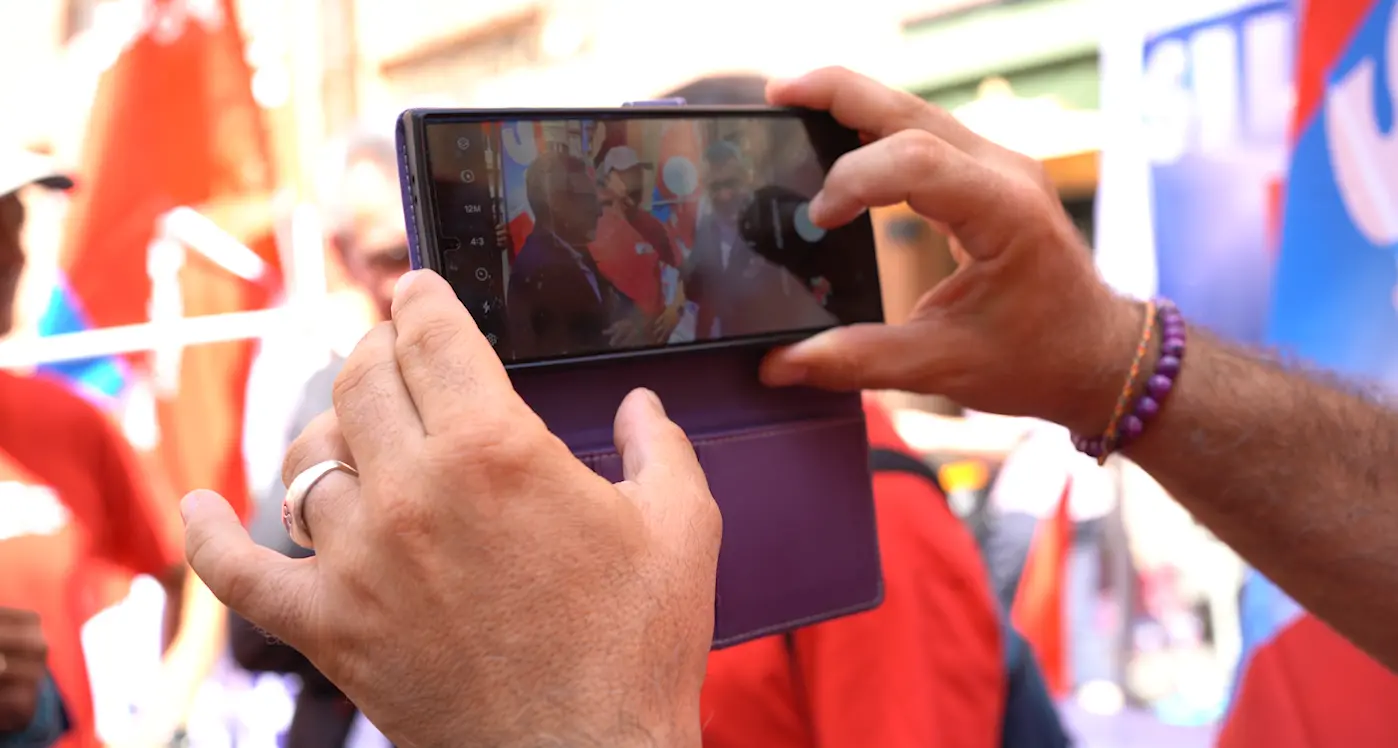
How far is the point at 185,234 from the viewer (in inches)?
73.4

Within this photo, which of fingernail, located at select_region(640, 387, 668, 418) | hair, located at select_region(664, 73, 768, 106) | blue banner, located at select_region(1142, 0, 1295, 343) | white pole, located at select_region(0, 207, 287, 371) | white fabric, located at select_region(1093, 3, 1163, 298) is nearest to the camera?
fingernail, located at select_region(640, 387, 668, 418)

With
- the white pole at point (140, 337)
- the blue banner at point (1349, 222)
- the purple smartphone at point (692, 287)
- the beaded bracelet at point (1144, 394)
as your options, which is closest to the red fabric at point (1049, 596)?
the blue banner at point (1349, 222)

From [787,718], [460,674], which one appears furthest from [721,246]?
[787,718]

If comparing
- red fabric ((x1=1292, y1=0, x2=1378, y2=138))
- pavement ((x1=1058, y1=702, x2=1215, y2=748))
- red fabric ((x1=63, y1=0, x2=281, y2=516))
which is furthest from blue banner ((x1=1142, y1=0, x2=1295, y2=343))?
red fabric ((x1=63, y1=0, x2=281, y2=516))

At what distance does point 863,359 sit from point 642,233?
6.4 inches

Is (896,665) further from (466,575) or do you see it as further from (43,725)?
(43,725)

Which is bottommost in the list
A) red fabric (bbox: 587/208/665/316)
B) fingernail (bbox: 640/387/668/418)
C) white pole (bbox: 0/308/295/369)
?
white pole (bbox: 0/308/295/369)

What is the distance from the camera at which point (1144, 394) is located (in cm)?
65

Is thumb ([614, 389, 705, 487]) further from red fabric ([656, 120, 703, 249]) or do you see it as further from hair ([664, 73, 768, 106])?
hair ([664, 73, 768, 106])

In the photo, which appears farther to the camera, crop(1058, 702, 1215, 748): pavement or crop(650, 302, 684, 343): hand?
crop(1058, 702, 1215, 748): pavement

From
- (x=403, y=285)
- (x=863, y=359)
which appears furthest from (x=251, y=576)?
(x=863, y=359)

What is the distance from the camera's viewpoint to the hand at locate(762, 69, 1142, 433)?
54 cm

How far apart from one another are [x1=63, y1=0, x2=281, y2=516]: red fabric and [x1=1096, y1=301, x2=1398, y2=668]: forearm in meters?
1.84

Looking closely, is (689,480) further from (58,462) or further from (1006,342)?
(58,462)
